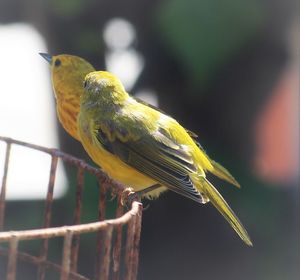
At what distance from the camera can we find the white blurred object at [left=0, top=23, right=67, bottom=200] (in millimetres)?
5605

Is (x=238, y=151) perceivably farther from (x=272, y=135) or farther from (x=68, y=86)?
(x=68, y=86)

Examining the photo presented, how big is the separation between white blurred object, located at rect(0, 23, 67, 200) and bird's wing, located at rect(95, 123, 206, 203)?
2.23 meters

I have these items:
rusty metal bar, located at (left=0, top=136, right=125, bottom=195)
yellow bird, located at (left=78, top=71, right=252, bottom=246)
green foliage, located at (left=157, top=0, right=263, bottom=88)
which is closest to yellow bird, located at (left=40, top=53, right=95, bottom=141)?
yellow bird, located at (left=78, top=71, right=252, bottom=246)

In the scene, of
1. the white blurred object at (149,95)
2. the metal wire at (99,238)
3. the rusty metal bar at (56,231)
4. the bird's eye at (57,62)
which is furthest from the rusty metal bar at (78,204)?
the white blurred object at (149,95)

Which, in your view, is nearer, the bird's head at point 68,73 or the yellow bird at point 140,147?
the yellow bird at point 140,147

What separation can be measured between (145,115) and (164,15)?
5.91ft

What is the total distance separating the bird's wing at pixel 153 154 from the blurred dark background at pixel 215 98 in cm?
169

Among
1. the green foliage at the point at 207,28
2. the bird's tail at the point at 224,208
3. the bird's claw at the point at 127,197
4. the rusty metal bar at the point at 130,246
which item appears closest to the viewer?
the rusty metal bar at the point at 130,246

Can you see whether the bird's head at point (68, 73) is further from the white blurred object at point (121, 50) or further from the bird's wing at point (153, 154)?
the white blurred object at point (121, 50)

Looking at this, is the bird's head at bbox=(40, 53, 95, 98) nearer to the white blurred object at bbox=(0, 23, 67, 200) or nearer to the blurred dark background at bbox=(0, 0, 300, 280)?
the blurred dark background at bbox=(0, 0, 300, 280)

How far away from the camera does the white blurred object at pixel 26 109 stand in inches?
221

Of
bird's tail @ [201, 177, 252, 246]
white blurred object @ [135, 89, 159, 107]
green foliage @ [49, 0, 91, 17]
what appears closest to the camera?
bird's tail @ [201, 177, 252, 246]

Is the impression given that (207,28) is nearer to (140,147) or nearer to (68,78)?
(68,78)

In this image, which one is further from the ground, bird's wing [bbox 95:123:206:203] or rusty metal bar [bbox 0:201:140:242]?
rusty metal bar [bbox 0:201:140:242]
